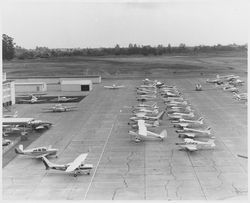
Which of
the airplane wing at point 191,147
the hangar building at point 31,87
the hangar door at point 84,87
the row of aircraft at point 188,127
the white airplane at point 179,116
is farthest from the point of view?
the hangar building at point 31,87

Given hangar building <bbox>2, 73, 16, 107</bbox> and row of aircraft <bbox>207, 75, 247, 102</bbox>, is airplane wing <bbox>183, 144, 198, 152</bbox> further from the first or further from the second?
hangar building <bbox>2, 73, 16, 107</bbox>

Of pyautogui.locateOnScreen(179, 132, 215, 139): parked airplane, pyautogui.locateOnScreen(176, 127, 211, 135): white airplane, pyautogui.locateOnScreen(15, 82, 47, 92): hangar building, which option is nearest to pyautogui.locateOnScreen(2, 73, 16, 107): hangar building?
pyautogui.locateOnScreen(15, 82, 47, 92): hangar building

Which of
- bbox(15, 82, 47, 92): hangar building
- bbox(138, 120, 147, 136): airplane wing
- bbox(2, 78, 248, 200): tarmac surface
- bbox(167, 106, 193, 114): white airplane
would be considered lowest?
bbox(2, 78, 248, 200): tarmac surface

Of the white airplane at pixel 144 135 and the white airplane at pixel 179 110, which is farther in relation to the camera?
the white airplane at pixel 179 110

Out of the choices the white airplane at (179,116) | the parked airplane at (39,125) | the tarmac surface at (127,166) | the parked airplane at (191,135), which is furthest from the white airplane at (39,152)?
the white airplane at (179,116)

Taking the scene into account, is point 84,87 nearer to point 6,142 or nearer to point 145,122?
point 145,122

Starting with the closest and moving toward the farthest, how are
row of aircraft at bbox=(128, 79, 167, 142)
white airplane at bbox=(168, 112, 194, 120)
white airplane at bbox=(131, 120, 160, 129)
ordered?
row of aircraft at bbox=(128, 79, 167, 142) → white airplane at bbox=(131, 120, 160, 129) → white airplane at bbox=(168, 112, 194, 120)

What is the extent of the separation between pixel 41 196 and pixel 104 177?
8.04m

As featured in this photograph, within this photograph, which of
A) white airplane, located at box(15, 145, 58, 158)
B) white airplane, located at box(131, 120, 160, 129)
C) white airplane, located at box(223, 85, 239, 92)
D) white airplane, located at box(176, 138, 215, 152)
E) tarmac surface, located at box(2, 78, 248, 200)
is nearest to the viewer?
tarmac surface, located at box(2, 78, 248, 200)

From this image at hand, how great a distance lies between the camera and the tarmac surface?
40125mm

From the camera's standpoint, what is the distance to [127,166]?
160 feet

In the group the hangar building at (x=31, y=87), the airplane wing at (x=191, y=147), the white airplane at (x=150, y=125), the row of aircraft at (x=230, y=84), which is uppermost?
the row of aircraft at (x=230, y=84)

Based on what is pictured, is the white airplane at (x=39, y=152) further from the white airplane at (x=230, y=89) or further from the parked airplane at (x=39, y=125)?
the white airplane at (x=230, y=89)

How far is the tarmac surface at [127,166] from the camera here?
40.1 metres
